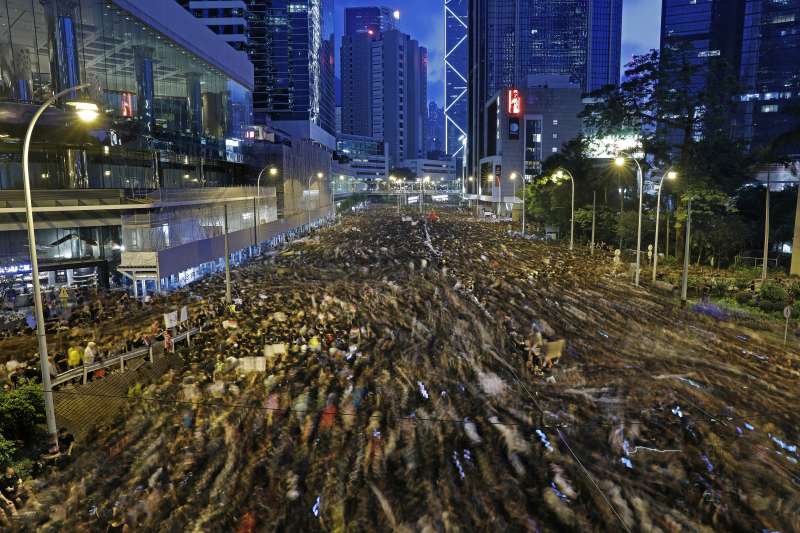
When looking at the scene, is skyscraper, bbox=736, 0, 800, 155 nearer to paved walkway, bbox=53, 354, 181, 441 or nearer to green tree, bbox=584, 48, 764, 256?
green tree, bbox=584, 48, 764, 256

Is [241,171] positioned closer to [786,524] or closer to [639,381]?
[639,381]

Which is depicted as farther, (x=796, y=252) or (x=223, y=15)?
(x=223, y=15)

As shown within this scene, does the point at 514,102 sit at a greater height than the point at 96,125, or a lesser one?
greater

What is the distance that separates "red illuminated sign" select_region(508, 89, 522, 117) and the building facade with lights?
278 feet

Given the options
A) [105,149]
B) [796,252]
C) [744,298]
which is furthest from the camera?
[105,149]

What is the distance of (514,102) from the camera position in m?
123

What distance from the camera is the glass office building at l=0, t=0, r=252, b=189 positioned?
1266 inches

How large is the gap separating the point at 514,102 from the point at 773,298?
104 m

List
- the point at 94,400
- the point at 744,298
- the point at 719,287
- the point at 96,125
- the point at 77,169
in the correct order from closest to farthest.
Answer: the point at 94,400 < the point at 744,298 < the point at 719,287 < the point at 96,125 < the point at 77,169

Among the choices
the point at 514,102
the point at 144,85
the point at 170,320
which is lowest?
the point at 170,320

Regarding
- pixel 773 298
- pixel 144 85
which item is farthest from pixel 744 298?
pixel 144 85

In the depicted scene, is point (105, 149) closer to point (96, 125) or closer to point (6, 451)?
point (96, 125)

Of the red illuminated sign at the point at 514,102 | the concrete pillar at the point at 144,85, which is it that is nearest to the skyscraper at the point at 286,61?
the red illuminated sign at the point at 514,102

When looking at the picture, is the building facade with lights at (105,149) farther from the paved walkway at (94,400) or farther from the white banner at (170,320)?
the paved walkway at (94,400)
